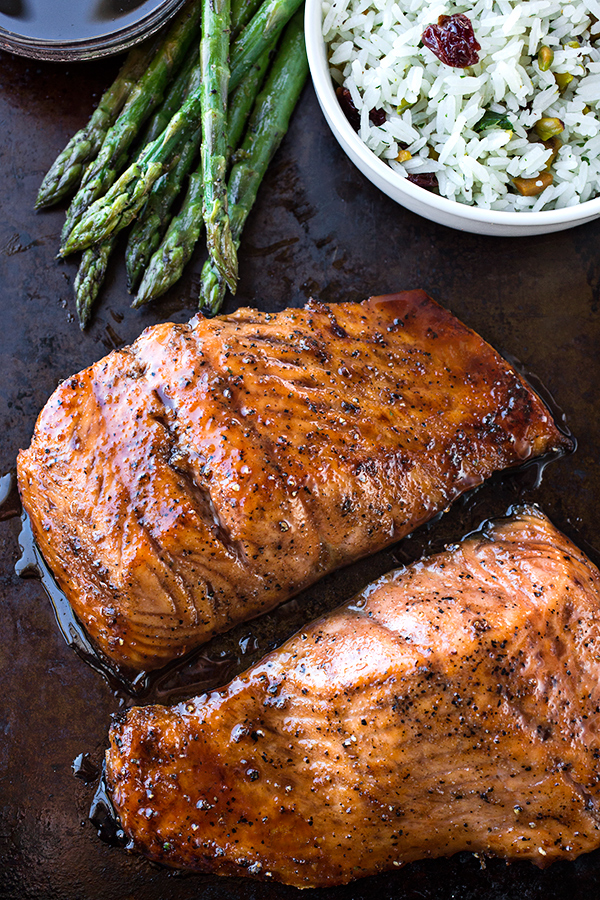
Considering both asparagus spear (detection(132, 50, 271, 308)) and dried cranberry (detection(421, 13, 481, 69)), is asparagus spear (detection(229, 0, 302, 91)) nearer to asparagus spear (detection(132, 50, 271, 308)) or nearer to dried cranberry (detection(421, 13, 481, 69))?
asparagus spear (detection(132, 50, 271, 308))

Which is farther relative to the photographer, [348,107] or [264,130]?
[264,130]

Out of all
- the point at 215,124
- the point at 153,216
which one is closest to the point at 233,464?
the point at 153,216

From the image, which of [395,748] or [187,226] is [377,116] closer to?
[187,226]

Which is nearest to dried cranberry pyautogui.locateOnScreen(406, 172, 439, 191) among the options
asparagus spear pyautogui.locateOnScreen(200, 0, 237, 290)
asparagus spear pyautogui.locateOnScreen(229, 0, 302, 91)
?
asparagus spear pyautogui.locateOnScreen(200, 0, 237, 290)

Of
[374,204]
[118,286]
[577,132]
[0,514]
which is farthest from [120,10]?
[0,514]

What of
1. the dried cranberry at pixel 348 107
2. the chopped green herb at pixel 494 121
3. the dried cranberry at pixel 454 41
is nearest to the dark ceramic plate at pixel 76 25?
the dried cranberry at pixel 348 107

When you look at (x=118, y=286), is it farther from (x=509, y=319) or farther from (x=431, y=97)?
(x=509, y=319)
